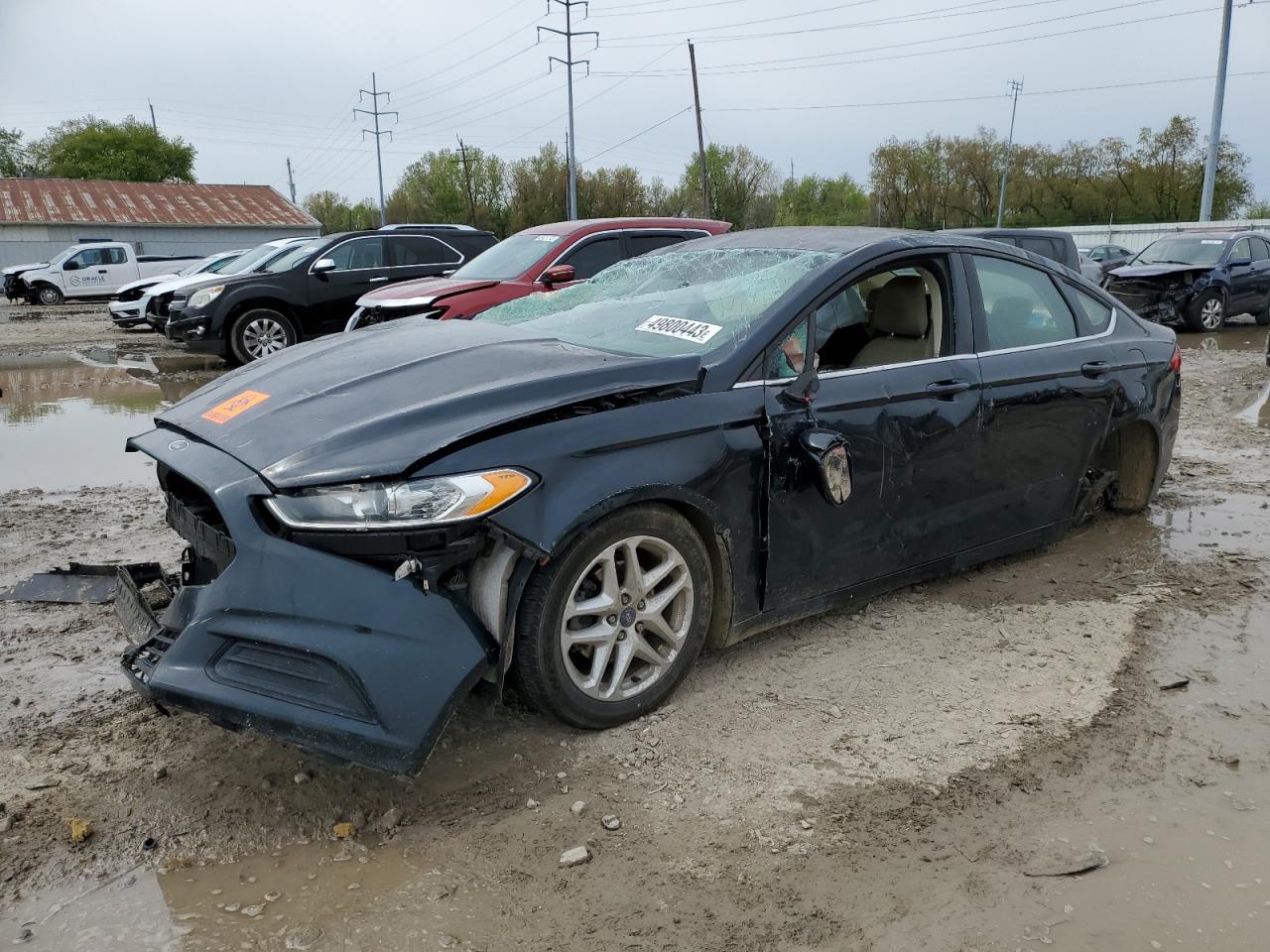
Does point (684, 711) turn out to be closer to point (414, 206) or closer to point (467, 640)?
point (467, 640)

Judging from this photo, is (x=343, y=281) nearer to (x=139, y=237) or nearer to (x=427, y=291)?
(x=427, y=291)

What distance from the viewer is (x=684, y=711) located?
3279 mm

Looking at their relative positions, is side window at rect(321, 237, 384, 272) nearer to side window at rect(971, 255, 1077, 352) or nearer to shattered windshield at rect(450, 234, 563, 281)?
shattered windshield at rect(450, 234, 563, 281)

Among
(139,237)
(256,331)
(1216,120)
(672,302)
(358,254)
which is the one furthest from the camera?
(139,237)

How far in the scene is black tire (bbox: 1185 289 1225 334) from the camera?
53.0 ft

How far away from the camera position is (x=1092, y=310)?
15.8 ft

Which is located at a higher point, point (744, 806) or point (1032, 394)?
point (1032, 394)

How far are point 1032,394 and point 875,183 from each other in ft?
243

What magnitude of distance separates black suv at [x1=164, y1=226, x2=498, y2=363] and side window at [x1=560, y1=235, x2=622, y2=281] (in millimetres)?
3910

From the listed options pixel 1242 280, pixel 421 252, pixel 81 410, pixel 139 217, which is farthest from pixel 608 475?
pixel 139 217

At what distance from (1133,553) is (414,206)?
241ft

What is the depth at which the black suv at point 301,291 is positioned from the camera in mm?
12055

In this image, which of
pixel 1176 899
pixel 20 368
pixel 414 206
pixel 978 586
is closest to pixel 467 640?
pixel 1176 899

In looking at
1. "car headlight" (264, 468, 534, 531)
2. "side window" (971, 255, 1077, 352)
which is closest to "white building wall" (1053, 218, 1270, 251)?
"side window" (971, 255, 1077, 352)
